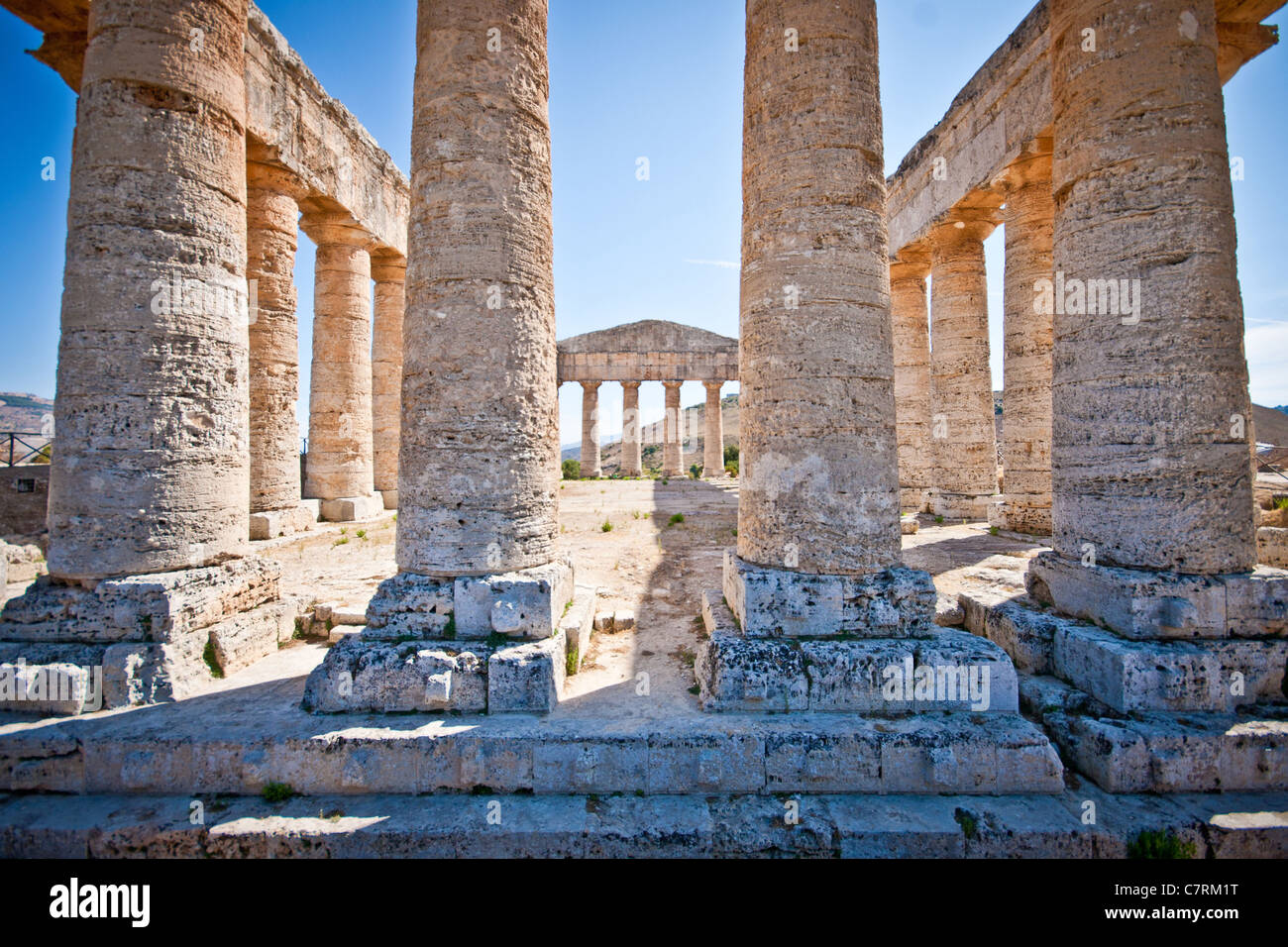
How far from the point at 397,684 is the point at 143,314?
162 inches

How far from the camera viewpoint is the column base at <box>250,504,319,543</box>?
414 inches

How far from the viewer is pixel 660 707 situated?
15.7 feet

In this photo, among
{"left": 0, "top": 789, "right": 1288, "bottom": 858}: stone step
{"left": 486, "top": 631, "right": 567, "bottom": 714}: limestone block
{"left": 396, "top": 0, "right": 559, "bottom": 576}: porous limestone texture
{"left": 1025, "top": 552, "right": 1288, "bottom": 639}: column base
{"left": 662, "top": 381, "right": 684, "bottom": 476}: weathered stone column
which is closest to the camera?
{"left": 0, "top": 789, "right": 1288, "bottom": 858}: stone step

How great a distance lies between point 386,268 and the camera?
636 inches

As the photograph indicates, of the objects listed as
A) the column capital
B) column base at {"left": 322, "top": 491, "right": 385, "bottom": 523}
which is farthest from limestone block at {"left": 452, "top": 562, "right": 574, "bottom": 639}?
the column capital

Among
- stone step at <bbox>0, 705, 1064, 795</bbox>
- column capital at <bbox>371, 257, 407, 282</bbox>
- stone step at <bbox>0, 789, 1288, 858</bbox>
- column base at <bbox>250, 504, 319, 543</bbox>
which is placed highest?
column capital at <bbox>371, 257, 407, 282</bbox>

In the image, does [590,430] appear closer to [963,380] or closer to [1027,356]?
[963,380]

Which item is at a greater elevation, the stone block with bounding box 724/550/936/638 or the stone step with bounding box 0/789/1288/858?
the stone block with bounding box 724/550/936/638

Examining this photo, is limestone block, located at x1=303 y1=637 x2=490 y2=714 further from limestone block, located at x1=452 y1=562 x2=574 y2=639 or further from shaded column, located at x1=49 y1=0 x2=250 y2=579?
shaded column, located at x1=49 y1=0 x2=250 y2=579

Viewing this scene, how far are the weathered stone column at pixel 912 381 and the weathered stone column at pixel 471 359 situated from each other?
12.4 meters

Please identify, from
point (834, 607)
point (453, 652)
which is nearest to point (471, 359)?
point (453, 652)

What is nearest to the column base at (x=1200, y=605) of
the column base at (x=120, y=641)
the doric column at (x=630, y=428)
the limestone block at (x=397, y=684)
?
the limestone block at (x=397, y=684)

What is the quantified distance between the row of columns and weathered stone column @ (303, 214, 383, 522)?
57.6 feet
